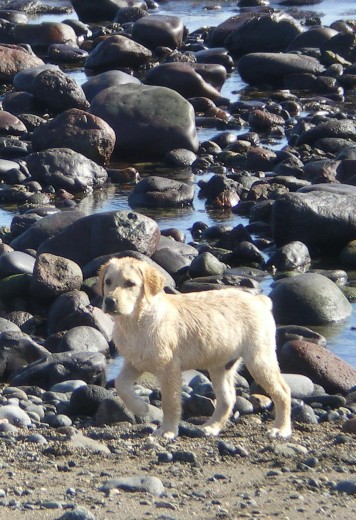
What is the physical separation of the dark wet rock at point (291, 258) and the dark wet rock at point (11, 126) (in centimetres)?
809

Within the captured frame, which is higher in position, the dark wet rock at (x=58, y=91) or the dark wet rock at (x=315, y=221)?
the dark wet rock at (x=315, y=221)

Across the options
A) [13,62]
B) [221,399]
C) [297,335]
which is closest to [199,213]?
[297,335]

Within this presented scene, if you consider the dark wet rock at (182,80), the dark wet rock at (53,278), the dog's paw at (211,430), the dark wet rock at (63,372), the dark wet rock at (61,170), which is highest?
the dog's paw at (211,430)

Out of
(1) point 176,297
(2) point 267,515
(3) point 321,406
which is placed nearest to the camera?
(2) point 267,515

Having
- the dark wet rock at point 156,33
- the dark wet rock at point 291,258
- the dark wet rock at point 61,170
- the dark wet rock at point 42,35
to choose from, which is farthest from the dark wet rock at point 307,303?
the dark wet rock at point 42,35

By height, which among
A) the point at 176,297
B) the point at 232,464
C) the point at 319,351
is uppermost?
the point at 176,297

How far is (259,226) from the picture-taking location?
15805mm

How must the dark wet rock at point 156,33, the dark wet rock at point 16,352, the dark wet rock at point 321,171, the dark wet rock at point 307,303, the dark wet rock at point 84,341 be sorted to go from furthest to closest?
the dark wet rock at point 156,33 < the dark wet rock at point 321,171 < the dark wet rock at point 307,303 < the dark wet rock at point 84,341 < the dark wet rock at point 16,352

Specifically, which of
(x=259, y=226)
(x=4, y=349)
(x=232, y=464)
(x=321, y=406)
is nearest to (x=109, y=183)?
(x=259, y=226)

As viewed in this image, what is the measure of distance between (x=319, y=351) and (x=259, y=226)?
6.12m

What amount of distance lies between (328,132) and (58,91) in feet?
17.2

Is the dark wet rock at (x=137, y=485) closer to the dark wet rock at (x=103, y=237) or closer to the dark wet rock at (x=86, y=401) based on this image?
the dark wet rock at (x=86, y=401)

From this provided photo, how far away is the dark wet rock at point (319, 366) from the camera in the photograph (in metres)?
9.52

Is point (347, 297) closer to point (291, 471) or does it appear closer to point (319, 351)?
point (319, 351)
